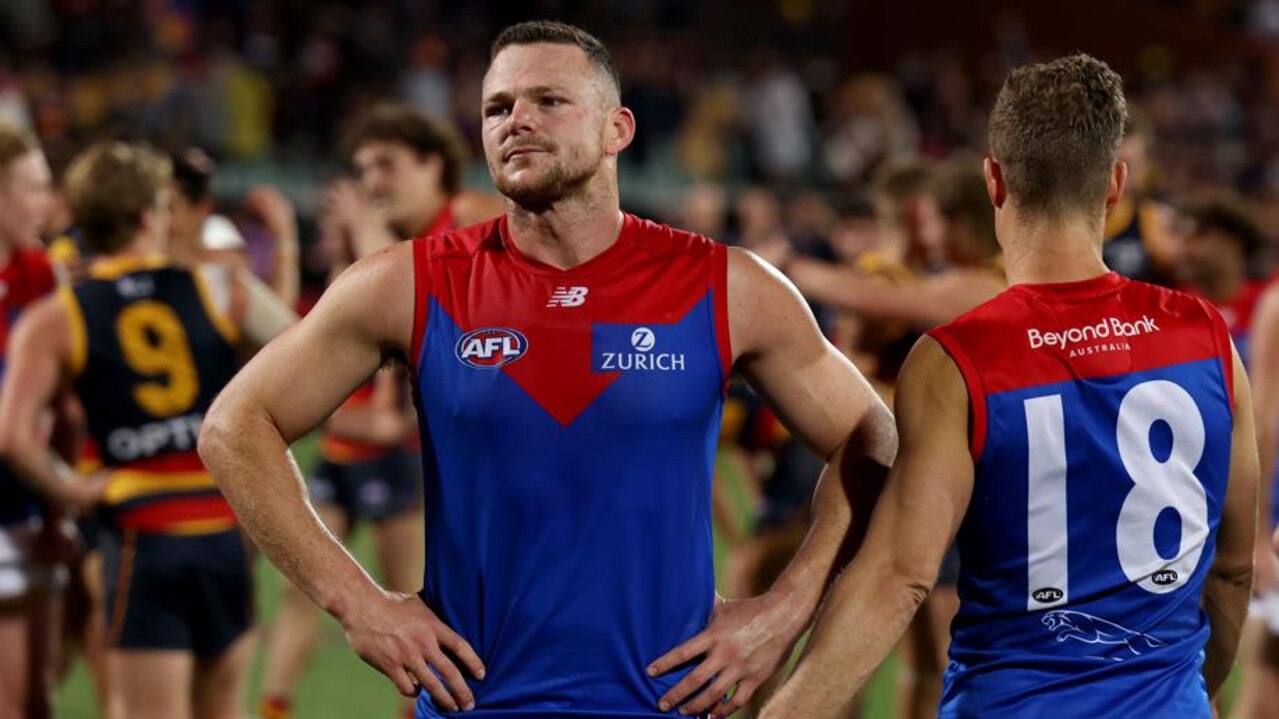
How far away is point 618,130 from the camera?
358cm

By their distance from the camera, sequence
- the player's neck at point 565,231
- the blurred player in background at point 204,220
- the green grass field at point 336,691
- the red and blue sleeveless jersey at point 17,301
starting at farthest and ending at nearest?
the green grass field at point 336,691 < the blurred player in background at point 204,220 < the red and blue sleeveless jersey at point 17,301 < the player's neck at point 565,231

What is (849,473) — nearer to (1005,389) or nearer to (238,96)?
(1005,389)

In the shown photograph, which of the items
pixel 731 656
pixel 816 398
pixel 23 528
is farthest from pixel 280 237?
pixel 731 656

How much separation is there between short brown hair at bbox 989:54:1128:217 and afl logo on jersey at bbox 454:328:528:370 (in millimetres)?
1028

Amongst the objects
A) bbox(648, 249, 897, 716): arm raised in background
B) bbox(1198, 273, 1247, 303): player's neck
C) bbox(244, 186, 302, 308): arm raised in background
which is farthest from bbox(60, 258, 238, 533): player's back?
bbox(1198, 273, 1247, 303): player's neck

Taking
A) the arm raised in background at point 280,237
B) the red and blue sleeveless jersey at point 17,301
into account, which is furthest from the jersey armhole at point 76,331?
the arm raised in background at point 280,237

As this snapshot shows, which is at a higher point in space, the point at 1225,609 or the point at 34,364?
the point at 34,364

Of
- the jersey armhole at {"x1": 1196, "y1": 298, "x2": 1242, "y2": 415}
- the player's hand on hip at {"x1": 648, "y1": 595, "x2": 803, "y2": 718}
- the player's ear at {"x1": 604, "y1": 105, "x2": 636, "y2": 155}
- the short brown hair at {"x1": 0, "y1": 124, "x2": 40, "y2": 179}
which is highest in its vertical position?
the short brown hair at {"x1": 0, "y1": 124, "x2": 40, "y2": 179}

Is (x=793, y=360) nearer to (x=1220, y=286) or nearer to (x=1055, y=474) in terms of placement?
(x=1055, y=474)

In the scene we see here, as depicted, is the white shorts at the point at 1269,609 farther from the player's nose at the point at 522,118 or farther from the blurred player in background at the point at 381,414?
the player's nose at the point at 522,118

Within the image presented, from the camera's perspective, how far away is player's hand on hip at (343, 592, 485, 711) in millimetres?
3270

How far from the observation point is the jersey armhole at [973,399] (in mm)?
3219

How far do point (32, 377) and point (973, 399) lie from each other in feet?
11.3

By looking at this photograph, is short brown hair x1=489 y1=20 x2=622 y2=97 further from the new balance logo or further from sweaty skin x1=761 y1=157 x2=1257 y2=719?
sweaty skin x1=761 y1=157 x2=1257 y2=719
